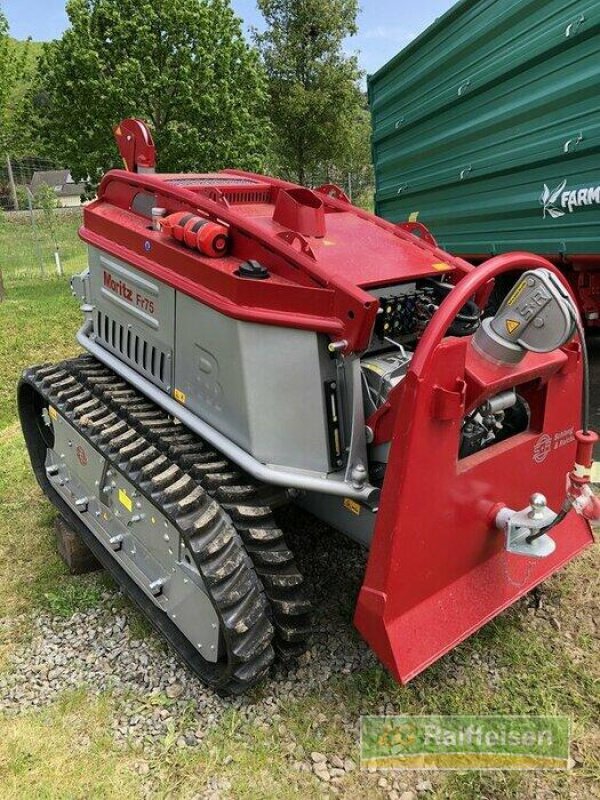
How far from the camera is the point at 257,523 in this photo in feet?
8.01

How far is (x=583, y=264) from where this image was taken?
4.74 m

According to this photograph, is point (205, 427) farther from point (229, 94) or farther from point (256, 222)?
point (229, 94)

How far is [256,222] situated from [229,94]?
35.7ft

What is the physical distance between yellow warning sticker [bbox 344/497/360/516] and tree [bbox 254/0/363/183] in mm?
15809

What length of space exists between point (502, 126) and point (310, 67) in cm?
1347

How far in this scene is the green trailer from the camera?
14.4 ft

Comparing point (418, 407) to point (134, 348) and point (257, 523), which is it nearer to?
point (257, 523)

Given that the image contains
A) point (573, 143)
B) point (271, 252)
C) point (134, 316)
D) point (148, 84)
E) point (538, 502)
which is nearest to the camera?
point (538, 502)

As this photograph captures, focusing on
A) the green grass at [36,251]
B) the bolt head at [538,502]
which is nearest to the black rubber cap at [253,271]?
the bolt head at [538,502]

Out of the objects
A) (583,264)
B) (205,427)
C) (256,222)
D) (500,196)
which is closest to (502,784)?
(205,427)

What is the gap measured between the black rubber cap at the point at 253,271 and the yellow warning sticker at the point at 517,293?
0.85 m

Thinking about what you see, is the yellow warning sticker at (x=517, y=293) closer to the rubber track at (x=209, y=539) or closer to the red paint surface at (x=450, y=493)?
the red paint surface at (x=450, y=493)

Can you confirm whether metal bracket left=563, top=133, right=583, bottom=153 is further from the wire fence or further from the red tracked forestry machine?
the wire fence

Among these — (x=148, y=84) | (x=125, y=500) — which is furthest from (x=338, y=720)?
(x=148, y=84)
